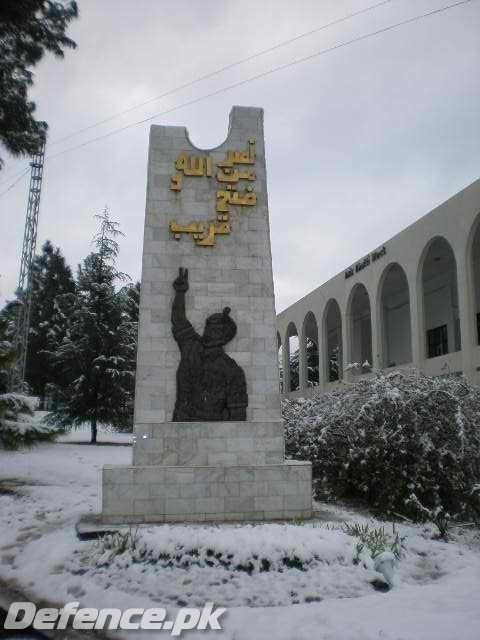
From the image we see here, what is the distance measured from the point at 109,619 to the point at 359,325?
26.4 m

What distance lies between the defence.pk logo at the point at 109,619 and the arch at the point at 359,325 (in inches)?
673

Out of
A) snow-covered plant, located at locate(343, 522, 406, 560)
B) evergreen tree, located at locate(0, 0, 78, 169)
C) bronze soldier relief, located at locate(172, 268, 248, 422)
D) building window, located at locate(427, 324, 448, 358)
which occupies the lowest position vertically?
snow-covered plant, located at locate(343, 522, 406, 560)

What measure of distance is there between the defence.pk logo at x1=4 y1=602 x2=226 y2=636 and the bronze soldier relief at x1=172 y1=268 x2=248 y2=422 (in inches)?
135

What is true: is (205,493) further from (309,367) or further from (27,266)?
→ (309,367)

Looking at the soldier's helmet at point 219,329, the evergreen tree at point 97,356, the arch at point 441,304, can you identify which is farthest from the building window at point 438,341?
the soldier's helmet at point 219,329

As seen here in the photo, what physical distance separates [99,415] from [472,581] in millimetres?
15961

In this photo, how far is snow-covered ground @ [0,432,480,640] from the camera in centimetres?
425

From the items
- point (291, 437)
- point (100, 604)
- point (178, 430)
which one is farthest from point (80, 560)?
point (291, 437)

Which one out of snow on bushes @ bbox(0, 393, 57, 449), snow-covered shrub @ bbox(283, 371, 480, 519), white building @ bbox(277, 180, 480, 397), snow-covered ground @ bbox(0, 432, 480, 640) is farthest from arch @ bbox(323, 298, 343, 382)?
snow-covered ground @ bbox(0, 432, 480, 640)

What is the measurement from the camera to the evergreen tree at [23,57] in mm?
10234

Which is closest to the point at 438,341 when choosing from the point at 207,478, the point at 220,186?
the point at 220,186

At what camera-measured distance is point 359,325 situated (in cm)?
2969

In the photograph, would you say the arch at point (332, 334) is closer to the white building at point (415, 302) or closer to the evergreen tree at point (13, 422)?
the white building at point (415, 302)

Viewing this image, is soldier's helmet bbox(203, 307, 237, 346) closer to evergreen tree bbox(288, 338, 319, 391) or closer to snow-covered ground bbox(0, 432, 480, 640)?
snow-covered ground bbox(0, 432, 480, 640)
